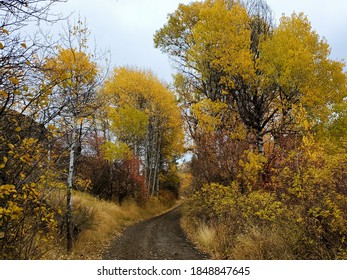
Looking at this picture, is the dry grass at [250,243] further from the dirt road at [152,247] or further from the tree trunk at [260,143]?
the tree trunk at [260,143]

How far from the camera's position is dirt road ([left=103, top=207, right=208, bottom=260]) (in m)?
9.15

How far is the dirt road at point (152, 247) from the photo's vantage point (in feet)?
30.0

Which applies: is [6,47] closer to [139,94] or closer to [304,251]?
[304,251]

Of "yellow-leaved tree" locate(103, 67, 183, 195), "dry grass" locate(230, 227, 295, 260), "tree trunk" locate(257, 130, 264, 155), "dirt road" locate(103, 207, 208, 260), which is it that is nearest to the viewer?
"dry grass" locate(230, 227, 295, 260)

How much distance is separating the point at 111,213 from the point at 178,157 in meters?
16.0

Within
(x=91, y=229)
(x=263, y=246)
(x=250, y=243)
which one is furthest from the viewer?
(x=91, y=229)

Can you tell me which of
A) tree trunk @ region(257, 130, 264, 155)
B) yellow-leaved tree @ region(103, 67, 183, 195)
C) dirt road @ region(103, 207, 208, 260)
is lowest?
dirt road @ region(103, 207, 208, 260)

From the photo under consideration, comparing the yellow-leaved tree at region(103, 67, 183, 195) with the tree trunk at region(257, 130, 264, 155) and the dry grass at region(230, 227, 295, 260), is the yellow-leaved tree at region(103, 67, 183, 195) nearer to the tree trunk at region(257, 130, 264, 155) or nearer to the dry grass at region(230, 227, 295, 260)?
the tree trunk at region(257, 130, 264, 155)

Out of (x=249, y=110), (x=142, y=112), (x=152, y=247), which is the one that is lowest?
(x=152, y=247)

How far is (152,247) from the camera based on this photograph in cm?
1060

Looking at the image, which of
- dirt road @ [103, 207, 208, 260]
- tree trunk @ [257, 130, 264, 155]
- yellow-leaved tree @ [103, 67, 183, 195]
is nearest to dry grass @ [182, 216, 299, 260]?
dirt road @ [103, 207, 208, 260]

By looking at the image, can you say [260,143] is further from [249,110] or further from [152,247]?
[152,247]

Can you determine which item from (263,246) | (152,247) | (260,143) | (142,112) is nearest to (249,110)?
(260,143)

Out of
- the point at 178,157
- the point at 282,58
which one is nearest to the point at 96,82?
the point at 282,58
